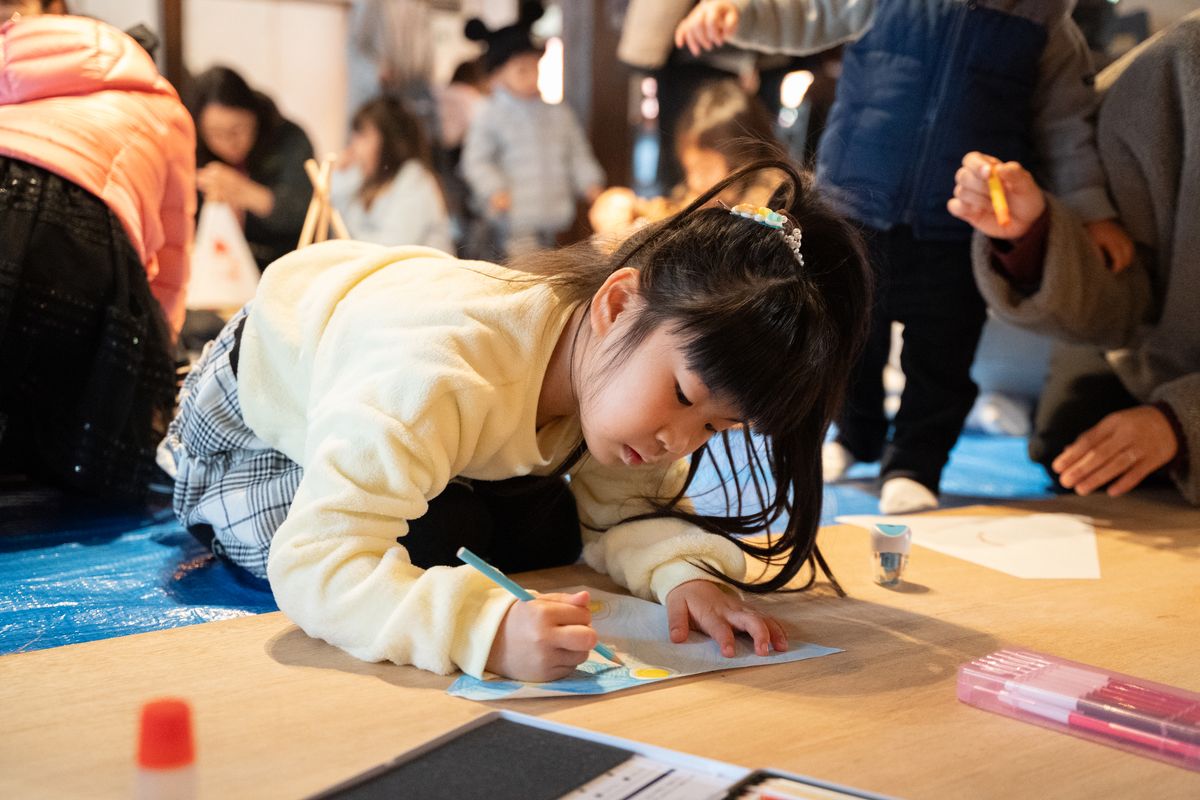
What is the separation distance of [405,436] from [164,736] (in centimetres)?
39

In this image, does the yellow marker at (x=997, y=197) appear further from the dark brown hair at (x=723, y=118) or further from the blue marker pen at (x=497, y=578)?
the dark brown hair at (x=723, y=118)

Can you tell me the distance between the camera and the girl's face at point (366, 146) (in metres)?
3.56

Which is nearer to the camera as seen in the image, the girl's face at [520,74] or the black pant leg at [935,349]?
the black pant leg at [935,349]

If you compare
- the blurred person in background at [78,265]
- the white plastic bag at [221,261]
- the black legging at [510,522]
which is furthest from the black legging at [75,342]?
the white plastic bag at [221,261]

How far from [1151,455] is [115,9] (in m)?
2.77

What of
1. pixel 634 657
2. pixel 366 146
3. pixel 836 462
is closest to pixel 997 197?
pixel 836 462

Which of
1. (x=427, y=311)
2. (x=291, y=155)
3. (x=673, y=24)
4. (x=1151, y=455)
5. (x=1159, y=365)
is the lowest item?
(x=1151, y=455)

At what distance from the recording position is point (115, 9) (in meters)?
3.11

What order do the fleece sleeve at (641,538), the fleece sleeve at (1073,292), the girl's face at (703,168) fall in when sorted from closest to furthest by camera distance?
1. the fleece sleeve at (641,538)
2. the fleece sleeve at (1073,292)
3. the girl's face at (703,168)

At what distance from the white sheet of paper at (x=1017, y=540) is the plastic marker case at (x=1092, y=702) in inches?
14.9

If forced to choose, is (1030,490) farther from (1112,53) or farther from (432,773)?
(432,773)

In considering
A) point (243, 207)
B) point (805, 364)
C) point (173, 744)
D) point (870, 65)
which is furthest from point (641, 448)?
point (243, 207)

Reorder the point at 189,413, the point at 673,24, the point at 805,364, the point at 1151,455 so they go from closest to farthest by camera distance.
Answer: the point at 805,364, the point at 189,413, the point at 1151,455, the point at 673,24

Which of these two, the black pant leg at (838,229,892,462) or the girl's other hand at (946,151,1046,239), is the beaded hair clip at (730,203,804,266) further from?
the black pant leg at (838,229,892,462)
